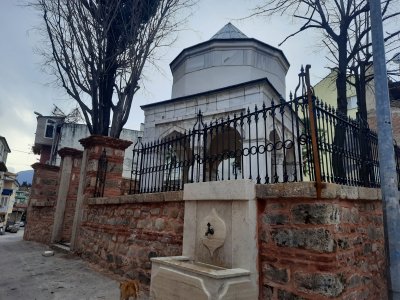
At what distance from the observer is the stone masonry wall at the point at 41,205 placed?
10.7m

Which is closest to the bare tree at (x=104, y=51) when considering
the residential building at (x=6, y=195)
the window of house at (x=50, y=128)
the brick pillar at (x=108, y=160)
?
the brick pillar at (x=108, y=160)

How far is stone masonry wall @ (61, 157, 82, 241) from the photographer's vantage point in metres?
9.27

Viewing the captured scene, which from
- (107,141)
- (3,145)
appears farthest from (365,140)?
(3,145)

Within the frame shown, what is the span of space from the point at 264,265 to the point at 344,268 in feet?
2.58

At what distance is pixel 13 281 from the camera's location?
16.1 feet

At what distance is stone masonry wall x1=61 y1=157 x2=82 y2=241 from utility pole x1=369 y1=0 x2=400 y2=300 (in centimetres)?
902

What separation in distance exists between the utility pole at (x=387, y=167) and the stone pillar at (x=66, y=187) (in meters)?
9.09

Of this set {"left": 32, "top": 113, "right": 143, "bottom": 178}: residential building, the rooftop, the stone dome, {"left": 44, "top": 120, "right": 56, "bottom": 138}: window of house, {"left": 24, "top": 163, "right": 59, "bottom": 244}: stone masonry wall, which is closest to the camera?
{"left": 24, "top": 163, "right": 59, "bottom": 244}: stone masonry wall

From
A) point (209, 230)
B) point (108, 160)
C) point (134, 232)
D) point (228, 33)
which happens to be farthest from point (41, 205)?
point (228, 33)

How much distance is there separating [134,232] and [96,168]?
2.55 m

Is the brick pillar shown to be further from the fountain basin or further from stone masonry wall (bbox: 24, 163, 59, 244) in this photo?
stone masonry wall (bbox: 24, 163, 59, 244)

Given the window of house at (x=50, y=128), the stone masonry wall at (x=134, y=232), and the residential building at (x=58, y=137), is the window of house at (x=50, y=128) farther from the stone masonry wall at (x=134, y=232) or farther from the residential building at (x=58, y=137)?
the stone masonry wall at (x=134, y=232)

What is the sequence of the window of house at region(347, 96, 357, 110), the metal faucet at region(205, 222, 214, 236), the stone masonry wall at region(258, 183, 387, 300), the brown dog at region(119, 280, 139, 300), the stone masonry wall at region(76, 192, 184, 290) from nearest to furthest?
1. the stone masonry wall at region(258, 183, 387, 300)
2. the metal faucet at region(205, 222, 214, 236)
3. the brown dog at region(119, 280, 139, 300)
4. the stone masonry wall at region(76, 192, 184, 290)
5. the window of house at region(347, 96, 357, 110)

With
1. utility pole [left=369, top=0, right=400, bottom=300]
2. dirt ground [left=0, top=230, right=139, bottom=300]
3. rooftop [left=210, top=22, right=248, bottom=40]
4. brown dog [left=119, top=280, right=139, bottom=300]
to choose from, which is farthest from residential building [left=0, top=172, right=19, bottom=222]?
utility pole [left=369, top=0, right=400, bottom=300]
